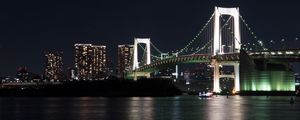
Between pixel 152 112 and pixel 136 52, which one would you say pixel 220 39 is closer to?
pixel 136 52

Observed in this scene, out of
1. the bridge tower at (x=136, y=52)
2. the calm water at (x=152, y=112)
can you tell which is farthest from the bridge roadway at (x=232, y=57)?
the calm water at (x=152, y=112)

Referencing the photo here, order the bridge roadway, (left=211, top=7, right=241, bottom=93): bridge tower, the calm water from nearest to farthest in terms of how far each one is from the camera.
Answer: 1. the calm water
2. the bridge roadway
3. (left=211, top=7, right=241, bottom=93): bridge tower

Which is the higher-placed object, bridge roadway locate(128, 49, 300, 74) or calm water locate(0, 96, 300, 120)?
bridge roadway locate(128, 49, 300, 74)

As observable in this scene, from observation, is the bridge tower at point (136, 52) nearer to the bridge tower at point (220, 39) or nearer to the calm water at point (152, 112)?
the bridge tower at point (220, 39)

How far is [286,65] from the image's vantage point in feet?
280

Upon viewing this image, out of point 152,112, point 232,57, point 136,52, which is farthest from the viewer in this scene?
point 136,52

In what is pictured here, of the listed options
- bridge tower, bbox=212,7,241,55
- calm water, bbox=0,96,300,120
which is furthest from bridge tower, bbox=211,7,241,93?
calm water, bbox=0,96,300,120

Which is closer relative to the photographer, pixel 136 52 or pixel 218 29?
pixel 218 29

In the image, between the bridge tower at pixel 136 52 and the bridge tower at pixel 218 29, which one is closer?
the bridge tower at pixel 218 29

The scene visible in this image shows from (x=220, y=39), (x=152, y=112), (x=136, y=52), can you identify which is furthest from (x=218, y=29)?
(x=152, y=112)

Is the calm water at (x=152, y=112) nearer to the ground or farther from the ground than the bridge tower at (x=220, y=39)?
nearer to the ground

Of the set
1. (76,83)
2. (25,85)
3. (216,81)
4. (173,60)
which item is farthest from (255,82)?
(25,85)

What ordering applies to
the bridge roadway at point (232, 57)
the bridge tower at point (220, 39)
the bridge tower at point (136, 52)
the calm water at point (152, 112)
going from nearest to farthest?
the calm water at point (152, 112) < the bridge roadway at point (232, 57) < the bridge tower at point (220, 39) < the bridge tower at point (136, 52)

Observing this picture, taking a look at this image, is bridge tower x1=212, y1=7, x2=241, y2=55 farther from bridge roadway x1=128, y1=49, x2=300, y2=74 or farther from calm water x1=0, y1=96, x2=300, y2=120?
calm water x1=0, y1=96, x2=300, y2=120
